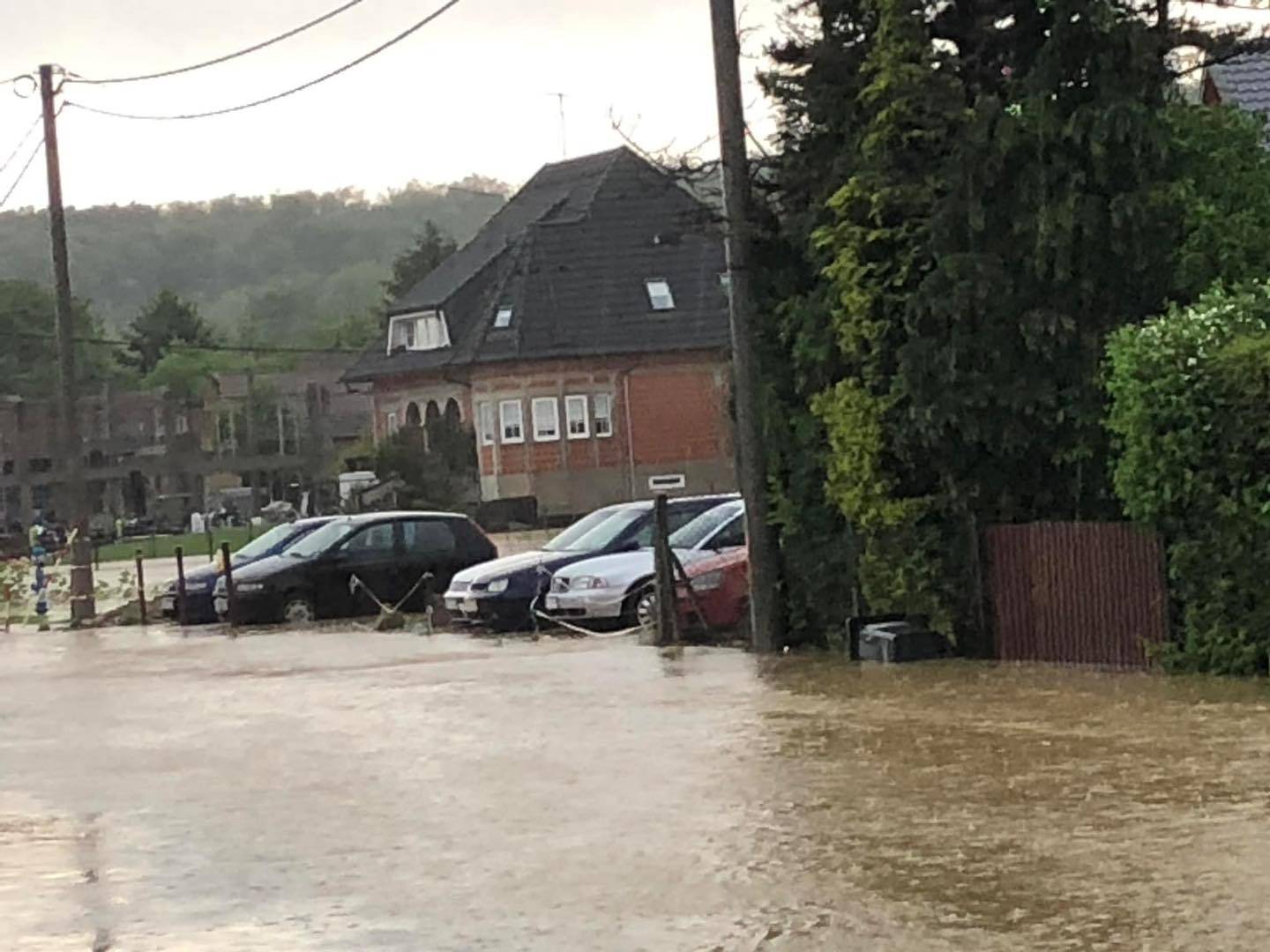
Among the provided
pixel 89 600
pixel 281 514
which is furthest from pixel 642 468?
pixel 89 600

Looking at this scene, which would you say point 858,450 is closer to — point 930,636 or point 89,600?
point 930,636

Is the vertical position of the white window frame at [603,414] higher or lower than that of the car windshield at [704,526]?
higher

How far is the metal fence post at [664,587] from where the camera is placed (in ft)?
80.5

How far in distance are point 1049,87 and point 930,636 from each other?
4951mm

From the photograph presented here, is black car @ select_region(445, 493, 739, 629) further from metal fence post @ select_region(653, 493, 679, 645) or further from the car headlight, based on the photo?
metal fence post @ select_region(653, 493, 679, 645)

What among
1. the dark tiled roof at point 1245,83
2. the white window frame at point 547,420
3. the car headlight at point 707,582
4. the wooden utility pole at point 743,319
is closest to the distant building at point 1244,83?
the dark tiled roof at point 1245,83

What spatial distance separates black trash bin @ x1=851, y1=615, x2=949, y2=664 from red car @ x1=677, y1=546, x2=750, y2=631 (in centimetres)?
400

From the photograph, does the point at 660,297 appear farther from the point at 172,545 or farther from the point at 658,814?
the point at 658,814

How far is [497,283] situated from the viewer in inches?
2842

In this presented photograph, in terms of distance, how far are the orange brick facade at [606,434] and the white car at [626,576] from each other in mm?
40950

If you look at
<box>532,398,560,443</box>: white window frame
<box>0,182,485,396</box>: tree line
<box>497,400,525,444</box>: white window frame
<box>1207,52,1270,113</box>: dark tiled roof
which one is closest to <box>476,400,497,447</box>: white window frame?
<box>497,400,525,444</box>: white window frame

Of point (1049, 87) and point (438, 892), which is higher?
point (1049, 87)

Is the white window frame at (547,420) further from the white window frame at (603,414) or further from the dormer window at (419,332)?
the dormer window at (419,332)

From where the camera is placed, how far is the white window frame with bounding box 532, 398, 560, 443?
69.1 m
